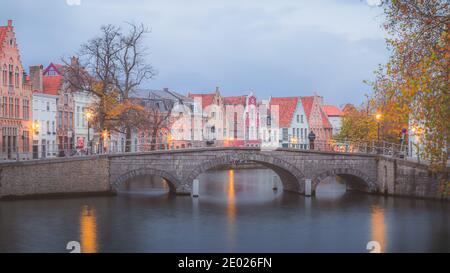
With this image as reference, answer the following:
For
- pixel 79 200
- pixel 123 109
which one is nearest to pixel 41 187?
pixel 79 200

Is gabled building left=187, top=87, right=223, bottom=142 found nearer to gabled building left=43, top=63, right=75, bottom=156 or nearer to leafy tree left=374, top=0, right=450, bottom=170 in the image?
gabled building left=43, top=63, right=75, bottom=156

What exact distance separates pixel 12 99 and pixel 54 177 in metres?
15.4

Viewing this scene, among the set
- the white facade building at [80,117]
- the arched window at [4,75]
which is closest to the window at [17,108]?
the arched window at [4,75]

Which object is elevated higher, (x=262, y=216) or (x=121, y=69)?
(x=121, y=69)

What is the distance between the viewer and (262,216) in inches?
1475

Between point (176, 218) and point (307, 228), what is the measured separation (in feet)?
23.3

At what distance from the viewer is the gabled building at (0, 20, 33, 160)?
175 ft

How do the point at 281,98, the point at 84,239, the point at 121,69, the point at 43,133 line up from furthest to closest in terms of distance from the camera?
the point at 281,98, the point at 43,133, the point at 121,69, the point at 84,239

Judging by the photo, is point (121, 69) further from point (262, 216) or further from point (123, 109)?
point (262, 216)

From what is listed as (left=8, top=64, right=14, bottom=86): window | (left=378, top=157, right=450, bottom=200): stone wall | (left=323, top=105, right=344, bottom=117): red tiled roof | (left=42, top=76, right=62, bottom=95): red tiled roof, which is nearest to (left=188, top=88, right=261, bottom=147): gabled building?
(left=42, top=76, right=62, bottom=95): red tiled roof

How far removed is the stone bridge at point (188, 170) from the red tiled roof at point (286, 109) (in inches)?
1736

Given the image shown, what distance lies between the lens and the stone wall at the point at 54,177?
40.2 m

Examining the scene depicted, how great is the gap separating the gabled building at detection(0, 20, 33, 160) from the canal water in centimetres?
1235

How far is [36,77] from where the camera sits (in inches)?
2463
